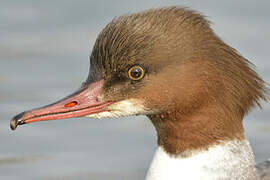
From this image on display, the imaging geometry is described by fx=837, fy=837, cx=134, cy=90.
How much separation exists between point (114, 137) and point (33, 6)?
276 centimetres

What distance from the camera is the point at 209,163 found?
20.6ft

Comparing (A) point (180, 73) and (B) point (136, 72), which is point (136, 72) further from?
(A) point (180, 73)

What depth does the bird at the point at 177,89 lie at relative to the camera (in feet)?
20.1

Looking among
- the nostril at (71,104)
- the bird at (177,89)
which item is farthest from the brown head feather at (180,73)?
the nostril at (71,104)

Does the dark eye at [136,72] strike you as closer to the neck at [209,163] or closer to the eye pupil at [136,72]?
the eye pupil at [136,72]

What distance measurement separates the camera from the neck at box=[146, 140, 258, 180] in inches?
248

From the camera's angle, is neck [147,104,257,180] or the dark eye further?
neck [147,104,257,180]

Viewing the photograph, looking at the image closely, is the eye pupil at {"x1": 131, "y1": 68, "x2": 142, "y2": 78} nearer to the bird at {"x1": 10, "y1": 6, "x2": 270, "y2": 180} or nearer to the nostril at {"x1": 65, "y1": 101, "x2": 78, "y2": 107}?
the bird at {"x1": 10, "y1": 6, "x2": 270, "y2": 180}

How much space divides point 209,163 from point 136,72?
89 centimetres

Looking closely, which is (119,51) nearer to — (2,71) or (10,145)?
(10,145)

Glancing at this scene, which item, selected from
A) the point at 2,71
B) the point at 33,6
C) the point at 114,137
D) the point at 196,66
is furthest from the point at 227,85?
the point at 33,6

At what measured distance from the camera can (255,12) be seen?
10.6 m

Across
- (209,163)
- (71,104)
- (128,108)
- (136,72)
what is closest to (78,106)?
(71,104)

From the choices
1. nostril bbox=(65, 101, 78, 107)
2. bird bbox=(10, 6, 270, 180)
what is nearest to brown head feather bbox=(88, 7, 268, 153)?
bird bbox=(10, 6, 270, 180)
